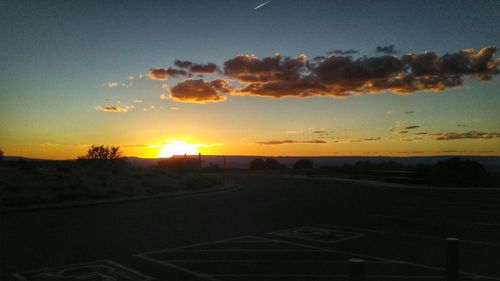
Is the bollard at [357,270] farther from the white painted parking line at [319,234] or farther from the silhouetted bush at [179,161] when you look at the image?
the silhouetted bush at [179,161]

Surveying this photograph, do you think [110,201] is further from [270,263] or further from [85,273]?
[270,263]

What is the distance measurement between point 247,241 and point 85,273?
3.99 metres

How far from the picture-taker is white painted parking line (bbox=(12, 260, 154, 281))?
794 cm

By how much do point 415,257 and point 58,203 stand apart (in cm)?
1573

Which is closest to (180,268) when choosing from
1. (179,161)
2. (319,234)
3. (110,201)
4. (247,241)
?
(247,241)

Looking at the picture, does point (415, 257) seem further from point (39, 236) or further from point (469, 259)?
point (39, 236)

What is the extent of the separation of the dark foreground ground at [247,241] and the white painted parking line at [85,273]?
18 millimetres

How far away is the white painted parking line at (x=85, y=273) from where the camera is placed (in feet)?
26.0

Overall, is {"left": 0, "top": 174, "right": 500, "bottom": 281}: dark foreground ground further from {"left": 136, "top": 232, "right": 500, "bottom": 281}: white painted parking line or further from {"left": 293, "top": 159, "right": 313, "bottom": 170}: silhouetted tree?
{"left": 293, "top": 159, "right": 313, "bottom": 170}: silhouetted tree

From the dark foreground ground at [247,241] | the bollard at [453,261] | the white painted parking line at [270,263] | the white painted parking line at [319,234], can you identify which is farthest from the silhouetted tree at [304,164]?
the bollard at [453,261]

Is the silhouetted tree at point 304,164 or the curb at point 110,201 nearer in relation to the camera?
the curb at point 110,201

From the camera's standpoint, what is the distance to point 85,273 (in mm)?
8242

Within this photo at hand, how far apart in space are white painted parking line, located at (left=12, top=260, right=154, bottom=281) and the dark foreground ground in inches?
0.7

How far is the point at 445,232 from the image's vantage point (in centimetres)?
1222
